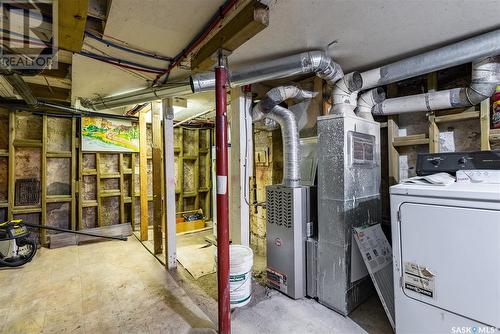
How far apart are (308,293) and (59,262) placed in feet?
10.2

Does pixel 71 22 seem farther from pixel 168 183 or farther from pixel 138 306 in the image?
pixel 138 306

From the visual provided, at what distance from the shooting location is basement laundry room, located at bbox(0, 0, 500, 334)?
144 centimetres

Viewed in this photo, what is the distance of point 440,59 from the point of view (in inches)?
72.7

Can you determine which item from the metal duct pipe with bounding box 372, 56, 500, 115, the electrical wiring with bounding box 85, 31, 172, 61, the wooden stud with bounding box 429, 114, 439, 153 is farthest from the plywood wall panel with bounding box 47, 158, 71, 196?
the wooden stud with bounding box 429, 114, 439, 153

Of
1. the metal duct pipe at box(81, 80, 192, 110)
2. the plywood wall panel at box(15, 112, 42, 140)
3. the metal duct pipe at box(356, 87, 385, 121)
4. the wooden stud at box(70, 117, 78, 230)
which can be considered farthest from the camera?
the wooden stud at box(70, 117, 78, 230)

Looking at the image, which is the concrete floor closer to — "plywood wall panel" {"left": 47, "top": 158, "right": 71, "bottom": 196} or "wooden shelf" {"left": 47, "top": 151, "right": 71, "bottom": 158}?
"plywood wall panel" {"left": 47, "top": 158, "right": 71, "bottom": 196}

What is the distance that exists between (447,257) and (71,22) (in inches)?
98.9

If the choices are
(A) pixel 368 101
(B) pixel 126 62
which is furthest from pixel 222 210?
(A) pixel 368 101

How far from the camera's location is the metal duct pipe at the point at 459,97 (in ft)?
5.89

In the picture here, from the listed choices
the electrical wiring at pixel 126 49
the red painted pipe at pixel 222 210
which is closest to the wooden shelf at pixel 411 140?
the red painted pipe at pixel 222 210

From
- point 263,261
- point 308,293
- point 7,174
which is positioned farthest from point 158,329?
point 7,174

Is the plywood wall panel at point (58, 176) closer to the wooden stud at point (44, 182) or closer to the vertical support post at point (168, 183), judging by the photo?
the wooden stud at point (44, 182)

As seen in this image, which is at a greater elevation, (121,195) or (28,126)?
(28,126)

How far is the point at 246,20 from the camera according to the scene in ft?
4.26
